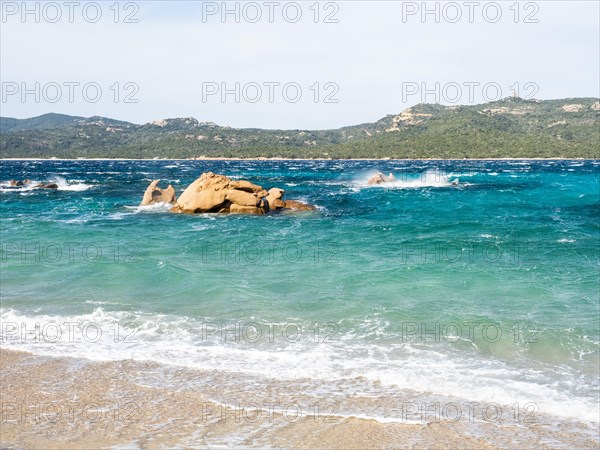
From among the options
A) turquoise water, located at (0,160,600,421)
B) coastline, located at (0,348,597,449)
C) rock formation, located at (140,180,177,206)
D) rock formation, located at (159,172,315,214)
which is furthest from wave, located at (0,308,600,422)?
rock formation, located at (140,180,177,206)

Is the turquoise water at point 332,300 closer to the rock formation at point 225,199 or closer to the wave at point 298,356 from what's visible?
the wave at point 298,356

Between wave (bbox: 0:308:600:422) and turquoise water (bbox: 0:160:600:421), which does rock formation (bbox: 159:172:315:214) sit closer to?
turquoise water (bbox: 0:160:600:421)

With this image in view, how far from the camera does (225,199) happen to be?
1444 inches

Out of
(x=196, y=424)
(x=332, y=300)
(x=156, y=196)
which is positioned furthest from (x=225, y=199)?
(x=196, y=424)

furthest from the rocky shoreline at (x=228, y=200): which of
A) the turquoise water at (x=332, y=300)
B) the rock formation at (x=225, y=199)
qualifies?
the turquoise water at (x=332, y=300)

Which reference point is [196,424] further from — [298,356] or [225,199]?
[225,199]

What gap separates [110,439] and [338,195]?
149 ft

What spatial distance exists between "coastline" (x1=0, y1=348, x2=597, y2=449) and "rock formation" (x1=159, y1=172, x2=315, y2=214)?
26958 mm

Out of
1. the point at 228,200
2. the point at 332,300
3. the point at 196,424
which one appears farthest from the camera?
the point at 228,200

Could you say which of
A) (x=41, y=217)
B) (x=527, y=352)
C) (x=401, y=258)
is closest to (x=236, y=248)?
(x=401, y=258)

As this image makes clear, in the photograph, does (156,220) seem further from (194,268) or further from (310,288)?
(310,288)

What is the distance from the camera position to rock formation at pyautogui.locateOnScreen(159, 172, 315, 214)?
3647 cm

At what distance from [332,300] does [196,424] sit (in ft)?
26.3

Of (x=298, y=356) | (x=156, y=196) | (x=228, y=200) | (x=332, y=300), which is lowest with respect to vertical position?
(x=298, y=356)
